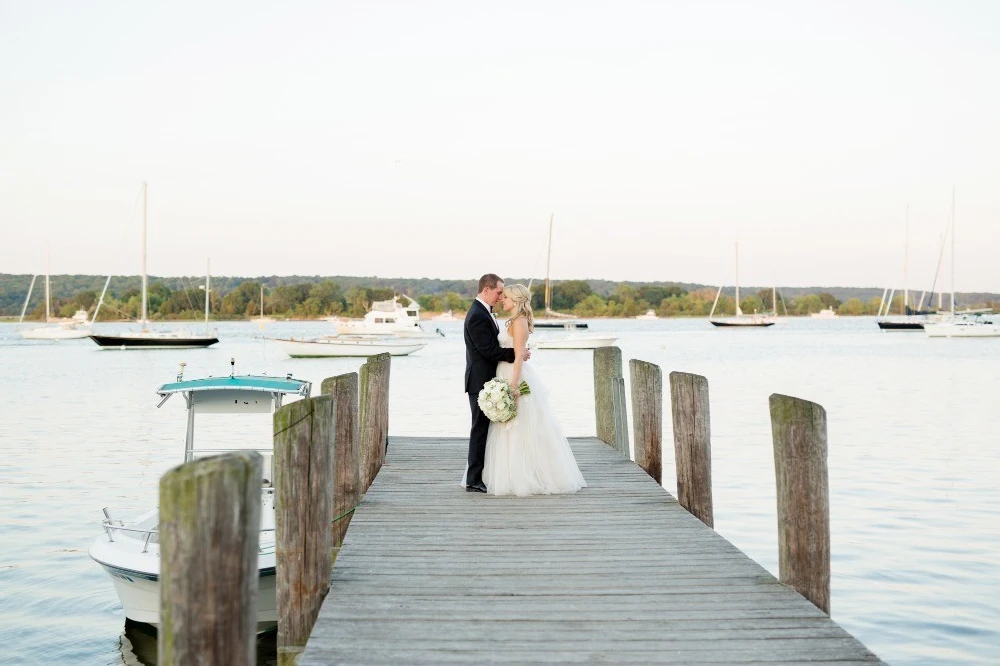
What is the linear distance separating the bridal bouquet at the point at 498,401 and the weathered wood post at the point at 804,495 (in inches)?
141

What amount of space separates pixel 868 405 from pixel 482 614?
103 ft

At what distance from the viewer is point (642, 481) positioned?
10.0 metres

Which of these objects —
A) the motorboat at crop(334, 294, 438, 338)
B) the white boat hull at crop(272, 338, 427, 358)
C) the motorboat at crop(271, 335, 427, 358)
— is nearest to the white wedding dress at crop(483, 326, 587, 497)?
the white boat hull at crop(272, 338, 427, 358)

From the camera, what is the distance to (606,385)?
12359 millimetres

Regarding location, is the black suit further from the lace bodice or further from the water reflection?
the water reflection

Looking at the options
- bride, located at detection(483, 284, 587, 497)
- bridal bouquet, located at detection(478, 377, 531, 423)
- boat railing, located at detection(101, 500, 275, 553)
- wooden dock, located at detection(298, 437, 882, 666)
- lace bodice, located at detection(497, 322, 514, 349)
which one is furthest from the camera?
lace bodice, located at detection(497, 322, 514, 349)

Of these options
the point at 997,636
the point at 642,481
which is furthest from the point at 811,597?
the point at 997,636

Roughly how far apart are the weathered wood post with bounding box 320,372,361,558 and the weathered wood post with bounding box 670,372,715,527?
9.06ft

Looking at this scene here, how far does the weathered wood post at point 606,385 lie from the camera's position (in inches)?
480

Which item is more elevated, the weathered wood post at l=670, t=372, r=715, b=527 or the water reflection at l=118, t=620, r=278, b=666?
the weathered wood post at l=670, t=372, r=715, b=527

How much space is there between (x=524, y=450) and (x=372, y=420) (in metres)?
1.93

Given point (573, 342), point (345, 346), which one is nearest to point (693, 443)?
point (345, 346)

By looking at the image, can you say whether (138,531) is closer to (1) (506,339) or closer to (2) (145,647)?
(2) (145,647)

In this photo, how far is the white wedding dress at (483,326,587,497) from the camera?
9.44 meters
